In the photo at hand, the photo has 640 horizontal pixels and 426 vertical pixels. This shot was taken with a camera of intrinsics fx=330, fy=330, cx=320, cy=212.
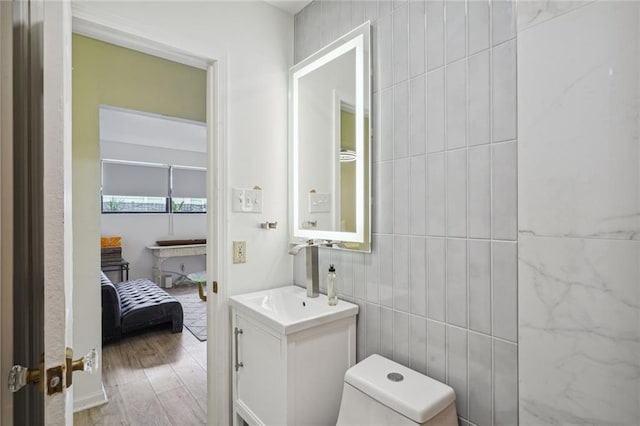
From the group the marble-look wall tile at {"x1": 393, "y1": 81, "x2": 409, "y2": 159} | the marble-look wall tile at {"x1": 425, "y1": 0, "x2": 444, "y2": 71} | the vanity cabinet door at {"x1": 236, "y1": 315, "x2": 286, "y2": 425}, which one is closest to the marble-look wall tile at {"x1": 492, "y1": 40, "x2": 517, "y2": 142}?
the marble-look wall tile at {"x1": 425, "y1": 0, "x2": 444, "y2": 71}

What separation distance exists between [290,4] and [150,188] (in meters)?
4.87

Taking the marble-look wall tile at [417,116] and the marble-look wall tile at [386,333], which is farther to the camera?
the marble-look wall tile at [386,333]

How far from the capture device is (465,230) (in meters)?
1.22

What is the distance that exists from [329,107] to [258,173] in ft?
1.83

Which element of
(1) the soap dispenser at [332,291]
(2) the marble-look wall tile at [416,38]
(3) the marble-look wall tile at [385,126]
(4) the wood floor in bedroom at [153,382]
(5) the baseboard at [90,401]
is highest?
(2) the marble-look wall tile at [416,38]

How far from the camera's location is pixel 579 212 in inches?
36.9

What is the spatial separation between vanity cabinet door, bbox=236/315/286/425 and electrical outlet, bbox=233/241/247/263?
0.31m

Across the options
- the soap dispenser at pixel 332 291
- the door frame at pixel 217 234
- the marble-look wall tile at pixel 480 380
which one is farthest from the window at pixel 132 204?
the marble-look wall tile at pixel 480 380

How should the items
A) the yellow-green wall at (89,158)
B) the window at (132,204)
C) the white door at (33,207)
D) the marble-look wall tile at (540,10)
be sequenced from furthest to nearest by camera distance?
the window at (132,204)
the yellow-green wall at (89,158)
the marble-look wall tile at (540,10)
the white door at (33,207)

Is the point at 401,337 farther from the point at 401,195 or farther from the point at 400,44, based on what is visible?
the point at 400,44

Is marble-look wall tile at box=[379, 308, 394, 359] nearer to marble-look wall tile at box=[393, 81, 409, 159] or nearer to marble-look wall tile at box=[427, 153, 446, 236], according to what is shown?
marble-look wall tile at box=[427, 153, 446, 236]

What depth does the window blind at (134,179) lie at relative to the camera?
5.53 meters

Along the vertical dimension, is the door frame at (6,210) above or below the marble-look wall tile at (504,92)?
below

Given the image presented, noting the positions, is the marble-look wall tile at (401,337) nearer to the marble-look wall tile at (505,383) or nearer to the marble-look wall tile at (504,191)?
the marble-look wall tile at (505,383)
